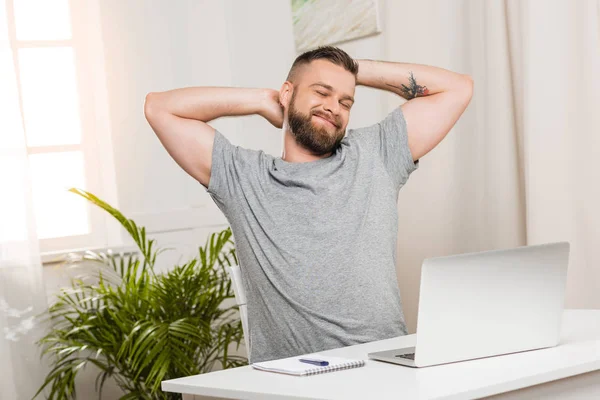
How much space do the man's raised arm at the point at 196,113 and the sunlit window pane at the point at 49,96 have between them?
1.61m

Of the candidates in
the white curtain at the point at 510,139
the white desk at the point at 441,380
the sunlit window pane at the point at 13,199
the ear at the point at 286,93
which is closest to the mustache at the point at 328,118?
the ear at the point at 286,93

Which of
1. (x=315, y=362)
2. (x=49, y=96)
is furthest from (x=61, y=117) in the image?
(x=315, y=362)

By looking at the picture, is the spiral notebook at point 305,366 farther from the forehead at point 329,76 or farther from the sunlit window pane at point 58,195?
the sunlit window pane at point 58,195

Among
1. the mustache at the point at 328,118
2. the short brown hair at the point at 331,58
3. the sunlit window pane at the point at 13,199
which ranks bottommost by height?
the sunlit window pane at the point at 13,199

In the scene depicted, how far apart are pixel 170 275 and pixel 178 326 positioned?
0.90 ft

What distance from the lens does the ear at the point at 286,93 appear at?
246cm

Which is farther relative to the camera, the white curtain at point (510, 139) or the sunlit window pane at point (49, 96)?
the sunlit window pane at point (49, 96)

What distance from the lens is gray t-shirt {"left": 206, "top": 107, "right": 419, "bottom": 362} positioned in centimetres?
212

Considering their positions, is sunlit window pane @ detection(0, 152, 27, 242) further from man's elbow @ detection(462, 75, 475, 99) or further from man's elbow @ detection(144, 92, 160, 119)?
man's elbow @ detection(462, 75, 475, 99)

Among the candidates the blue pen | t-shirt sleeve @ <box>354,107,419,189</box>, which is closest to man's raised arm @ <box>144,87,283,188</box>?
t-shirt sleeve @ <box>354,107,419,189</box>

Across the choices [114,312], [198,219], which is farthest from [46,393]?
[198,219]

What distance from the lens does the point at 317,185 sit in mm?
2250

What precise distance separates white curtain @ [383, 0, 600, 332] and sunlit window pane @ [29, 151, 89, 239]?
1574 millimetres

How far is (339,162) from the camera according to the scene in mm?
2338
